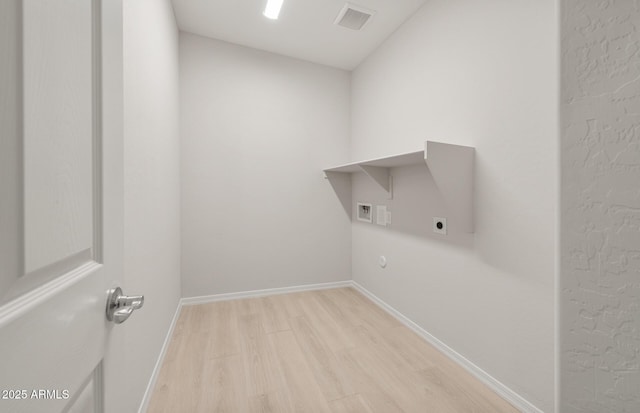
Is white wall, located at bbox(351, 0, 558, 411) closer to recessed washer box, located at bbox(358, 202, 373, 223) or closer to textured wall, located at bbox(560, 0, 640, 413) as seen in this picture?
recessed washer box, located at bbox(358, 202, 373, 223)

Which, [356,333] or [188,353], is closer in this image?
[188,353]

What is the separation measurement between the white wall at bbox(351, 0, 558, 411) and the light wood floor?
227mm

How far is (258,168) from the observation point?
8.75ft

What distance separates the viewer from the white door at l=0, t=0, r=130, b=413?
0.27m

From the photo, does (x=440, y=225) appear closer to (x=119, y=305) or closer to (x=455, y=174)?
(x=455, y=174)

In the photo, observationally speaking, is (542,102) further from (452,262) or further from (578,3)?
Result: (452,262)

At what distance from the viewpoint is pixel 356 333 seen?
76.5 inches

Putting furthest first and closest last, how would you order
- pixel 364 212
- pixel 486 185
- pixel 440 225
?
1. pixel 364 212
2. pixel 440 225
3. pixel 486 185

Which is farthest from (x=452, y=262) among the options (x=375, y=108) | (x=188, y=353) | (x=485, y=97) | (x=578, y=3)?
(x=188, y=353)

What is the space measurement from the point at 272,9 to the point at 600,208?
241cm

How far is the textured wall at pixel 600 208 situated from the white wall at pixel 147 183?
0.97 metres

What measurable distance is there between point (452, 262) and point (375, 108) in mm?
1666

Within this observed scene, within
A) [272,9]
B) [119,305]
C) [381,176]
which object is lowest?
[119,305]

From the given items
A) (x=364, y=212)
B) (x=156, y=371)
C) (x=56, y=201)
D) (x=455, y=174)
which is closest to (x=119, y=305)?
(x=56, y=201)
